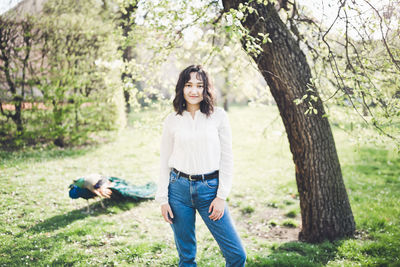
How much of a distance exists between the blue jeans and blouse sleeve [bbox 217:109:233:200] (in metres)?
0.07

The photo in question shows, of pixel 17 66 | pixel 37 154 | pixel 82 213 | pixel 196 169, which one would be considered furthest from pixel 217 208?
pixel 17 66

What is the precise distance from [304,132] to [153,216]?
10.1 feet

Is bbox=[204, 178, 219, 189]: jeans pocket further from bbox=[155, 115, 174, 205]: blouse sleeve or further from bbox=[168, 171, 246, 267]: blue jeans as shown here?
bbox=[155, 115, 174, 205]: blouse sleeve

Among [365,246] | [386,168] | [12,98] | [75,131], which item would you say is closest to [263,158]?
[386,168]

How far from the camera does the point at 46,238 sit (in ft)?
12.9

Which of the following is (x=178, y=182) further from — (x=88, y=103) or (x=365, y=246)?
(x=88, y=103)

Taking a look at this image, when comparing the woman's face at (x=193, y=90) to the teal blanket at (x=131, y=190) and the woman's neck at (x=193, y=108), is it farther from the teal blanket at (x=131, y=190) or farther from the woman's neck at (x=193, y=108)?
the teal blanket at (x=131, y=190)

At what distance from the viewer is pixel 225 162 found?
238 centimetres

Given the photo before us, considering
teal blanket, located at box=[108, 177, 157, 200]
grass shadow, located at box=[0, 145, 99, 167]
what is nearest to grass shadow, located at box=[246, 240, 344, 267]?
teal blanket, located at box=[108, 177, 157, 200]

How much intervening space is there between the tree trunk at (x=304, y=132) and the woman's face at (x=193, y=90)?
1183mm

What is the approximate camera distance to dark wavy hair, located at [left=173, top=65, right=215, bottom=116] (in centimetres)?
247

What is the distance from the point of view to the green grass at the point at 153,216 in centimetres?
354

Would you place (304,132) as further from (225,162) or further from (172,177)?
(172,177)

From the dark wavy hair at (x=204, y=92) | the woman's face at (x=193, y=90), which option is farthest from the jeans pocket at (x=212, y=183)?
the woman's face at (x=193, y=90)
